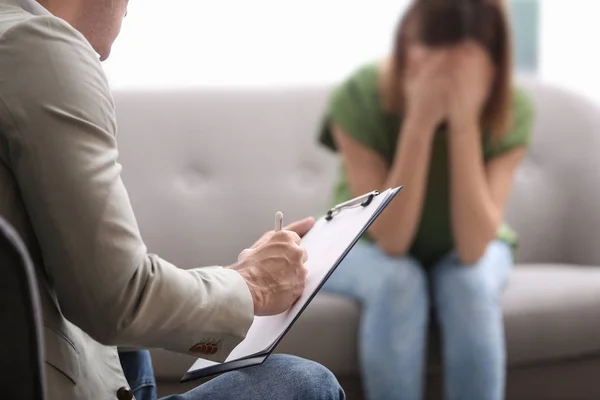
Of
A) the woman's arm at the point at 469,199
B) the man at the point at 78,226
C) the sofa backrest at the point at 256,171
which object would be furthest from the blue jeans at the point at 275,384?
the sofa backrest at the point at 256,171

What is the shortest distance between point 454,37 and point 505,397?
0.80m

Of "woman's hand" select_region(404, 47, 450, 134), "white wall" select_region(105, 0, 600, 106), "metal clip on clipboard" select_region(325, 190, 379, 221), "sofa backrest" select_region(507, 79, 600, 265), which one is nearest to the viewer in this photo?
"metal clip on clipboard" select_region(325, 190, 379, 221)

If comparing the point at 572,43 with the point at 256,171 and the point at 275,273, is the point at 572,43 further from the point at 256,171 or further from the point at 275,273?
the point at 275,273

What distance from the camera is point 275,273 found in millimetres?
788

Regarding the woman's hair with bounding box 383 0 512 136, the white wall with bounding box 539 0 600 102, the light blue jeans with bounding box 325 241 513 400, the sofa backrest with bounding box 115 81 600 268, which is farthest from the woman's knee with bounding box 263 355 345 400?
the white wall with bounding box 539 0 600 102

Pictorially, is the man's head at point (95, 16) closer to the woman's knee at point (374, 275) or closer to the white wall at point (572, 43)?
the woman's knee at point (374, 275)

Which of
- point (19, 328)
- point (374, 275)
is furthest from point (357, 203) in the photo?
point (374, 275)

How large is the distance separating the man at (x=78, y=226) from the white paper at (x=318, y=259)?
72 millimetres

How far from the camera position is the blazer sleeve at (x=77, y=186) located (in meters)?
0.61

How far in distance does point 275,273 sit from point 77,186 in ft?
0.80

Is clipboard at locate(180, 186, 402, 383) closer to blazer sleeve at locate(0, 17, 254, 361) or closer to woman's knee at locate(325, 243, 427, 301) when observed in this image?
blazer sleeve at locate(0, 17, 254, 361)

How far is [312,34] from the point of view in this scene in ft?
8.27

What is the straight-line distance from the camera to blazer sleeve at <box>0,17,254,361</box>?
2.01 ft

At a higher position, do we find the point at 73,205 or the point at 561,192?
the point at 73,205
